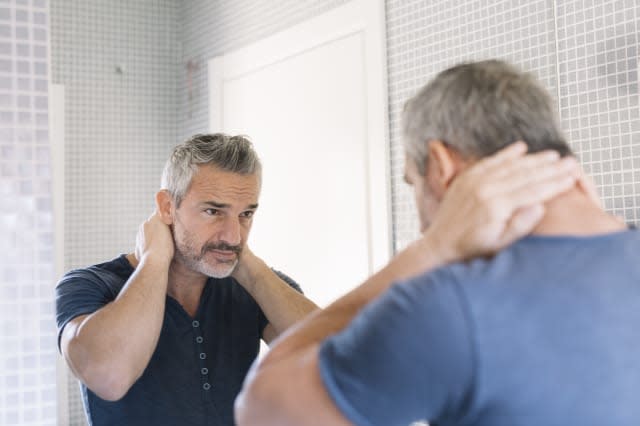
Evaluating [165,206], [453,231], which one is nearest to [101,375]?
[165,206]

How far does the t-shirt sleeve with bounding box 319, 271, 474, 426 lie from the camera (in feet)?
1.86

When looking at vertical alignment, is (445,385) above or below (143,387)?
above

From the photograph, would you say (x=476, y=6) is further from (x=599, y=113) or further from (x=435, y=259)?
(x=435, y=259)

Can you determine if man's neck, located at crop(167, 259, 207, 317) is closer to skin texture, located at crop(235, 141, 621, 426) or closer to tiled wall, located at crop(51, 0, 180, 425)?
skin texture, located at crop(235, 141, 621, 426)

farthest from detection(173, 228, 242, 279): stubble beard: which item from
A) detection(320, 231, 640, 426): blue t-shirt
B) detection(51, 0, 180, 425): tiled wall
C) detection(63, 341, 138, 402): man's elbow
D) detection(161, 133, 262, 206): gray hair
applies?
detection(51, 0, 180, 425): tiled wall

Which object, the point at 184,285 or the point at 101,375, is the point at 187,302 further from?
the point at 101,375

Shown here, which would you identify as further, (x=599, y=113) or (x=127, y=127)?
(x=127, y=127)

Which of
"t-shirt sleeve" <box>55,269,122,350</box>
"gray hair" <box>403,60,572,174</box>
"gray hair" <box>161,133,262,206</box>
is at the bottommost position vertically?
"t-shirt sleeve" <box>55,269,122,350</box>

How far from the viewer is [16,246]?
69.1 inches

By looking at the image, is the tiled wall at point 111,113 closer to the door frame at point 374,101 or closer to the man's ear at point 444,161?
the door frame at point 374,101

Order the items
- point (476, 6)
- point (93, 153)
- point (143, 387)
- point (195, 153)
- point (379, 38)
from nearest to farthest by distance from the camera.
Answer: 1. point (143, 387)
2. point (195, 153)
3. point (476, 6)
4. point (379, 38)
5. point (93, 153)

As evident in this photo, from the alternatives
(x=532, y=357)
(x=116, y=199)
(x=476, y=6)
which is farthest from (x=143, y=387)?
(x=116, y=199)

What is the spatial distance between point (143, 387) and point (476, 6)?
146cm

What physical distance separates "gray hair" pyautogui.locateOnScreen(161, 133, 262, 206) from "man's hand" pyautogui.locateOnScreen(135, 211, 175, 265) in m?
0.07
